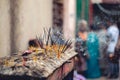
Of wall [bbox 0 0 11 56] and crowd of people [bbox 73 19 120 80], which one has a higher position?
wall [bbox 0 0 11 56]

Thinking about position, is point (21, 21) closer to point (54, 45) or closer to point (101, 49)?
point (54, 45)

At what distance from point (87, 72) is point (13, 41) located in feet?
17.6

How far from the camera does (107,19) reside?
12.9 metres

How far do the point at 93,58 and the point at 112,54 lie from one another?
479 mm

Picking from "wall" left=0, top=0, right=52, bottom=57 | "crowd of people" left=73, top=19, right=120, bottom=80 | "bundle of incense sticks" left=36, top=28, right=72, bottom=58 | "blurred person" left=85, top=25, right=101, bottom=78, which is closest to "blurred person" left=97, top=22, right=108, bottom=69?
"crowd of people" left=73, top=19, right=120, bottom=80

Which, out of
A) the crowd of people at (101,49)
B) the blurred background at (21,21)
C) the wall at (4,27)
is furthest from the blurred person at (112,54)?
the wall at (4,27)

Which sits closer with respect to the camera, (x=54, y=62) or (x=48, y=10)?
(x=54, y=62)

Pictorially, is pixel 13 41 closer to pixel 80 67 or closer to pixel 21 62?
pixel 21 62

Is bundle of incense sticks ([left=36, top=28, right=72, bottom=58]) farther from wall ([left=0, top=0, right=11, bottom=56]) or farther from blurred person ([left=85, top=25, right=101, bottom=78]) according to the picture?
blurred person ([left=85, top=25, right=101, bottom=78])

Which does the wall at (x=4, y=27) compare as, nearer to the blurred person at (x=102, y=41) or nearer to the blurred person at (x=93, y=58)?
the blurred person at (x=93, y=58)

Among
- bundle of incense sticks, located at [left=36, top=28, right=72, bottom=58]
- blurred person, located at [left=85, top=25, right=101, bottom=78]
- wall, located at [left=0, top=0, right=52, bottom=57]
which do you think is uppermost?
wall, located at [left=0, top=0, right=52, bottom=57]

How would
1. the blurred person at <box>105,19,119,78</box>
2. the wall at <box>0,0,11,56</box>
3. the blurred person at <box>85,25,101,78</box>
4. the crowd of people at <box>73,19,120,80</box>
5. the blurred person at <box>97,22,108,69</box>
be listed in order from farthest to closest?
the blurred person at <box>97,22,108,69</box> < the blurred person at <box>105,19,119,78</box> < the blurred person at <box>85,25,101,78</box> < the crowd of people at <box>73,19,120,80</box> < the wall at <box>0,0,11,56</box>

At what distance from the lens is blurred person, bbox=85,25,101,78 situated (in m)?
11.3

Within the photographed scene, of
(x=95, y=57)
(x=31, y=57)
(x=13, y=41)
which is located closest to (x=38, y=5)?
(x=13, y=41)
